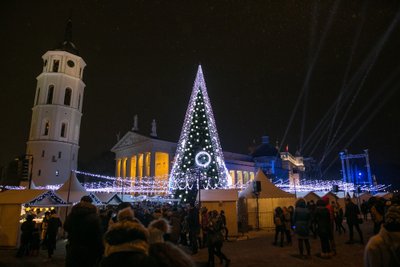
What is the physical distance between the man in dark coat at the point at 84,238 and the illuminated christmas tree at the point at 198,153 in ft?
70.1

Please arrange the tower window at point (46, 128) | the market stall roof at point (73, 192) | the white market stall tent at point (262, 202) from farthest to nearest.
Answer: the tower window at point (46, 128) → the white market stall tent at point (262, 202) → the market stall roof at point (73, 192)

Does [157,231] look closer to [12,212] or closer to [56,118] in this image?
[12,212]

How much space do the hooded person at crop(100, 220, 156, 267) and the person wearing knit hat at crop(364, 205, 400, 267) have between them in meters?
2.27

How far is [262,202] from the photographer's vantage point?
22734mm

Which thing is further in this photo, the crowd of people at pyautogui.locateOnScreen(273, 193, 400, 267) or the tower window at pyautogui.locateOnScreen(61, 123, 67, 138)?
the tower window at pyautogui.locateOnScreen(61, 123, 67, 138)

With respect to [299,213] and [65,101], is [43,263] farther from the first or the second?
[65,101]

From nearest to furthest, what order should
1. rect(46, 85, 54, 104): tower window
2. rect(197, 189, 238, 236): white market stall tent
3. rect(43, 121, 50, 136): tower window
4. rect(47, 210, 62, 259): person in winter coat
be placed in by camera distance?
rect(47, 210, 62, 259): person in winter coat
rect(197, 189, 238, 236): white market stall tent
rect(43, 121, 50, 136): tower window
rect(46, 85, 54, 104): tower window

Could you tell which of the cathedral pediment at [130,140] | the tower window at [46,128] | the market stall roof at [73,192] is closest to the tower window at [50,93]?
the tower window at [46,128]

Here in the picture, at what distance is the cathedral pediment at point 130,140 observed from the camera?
61.1 metres

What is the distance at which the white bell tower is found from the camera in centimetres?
5119

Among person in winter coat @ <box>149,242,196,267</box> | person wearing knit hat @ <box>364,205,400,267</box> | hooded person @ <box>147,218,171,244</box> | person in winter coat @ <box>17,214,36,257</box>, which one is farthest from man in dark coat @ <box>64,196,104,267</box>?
person in winter coat @ <box>17,214,36,257</box>

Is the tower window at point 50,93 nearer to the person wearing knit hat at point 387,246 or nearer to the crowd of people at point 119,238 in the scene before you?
the crowd of people at point 119,238

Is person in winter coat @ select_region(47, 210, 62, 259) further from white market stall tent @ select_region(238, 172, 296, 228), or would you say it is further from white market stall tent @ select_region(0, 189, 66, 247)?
white market stall tent @ select_region(238, 172, 296, 228)

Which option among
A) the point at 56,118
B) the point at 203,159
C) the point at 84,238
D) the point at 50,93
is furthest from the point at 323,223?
the point at 50,93
